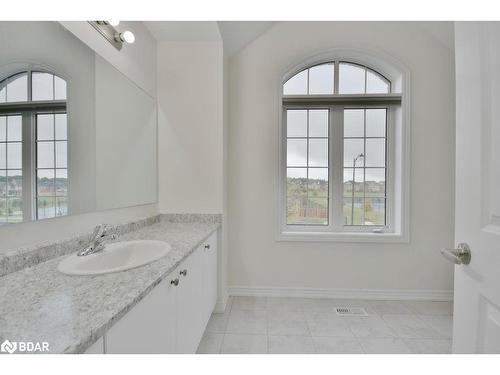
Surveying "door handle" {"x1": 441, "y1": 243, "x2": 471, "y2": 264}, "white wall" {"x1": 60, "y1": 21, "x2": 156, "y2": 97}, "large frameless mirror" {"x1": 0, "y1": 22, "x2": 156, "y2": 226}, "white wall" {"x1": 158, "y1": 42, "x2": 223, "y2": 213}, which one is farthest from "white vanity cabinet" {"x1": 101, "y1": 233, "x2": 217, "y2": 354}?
"white wall" {"x1": 60, "y1": 21, "x2": 156, "y2": 97}

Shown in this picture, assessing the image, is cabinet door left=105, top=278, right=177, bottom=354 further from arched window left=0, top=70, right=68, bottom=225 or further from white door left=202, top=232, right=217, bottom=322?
arched window left=0, top=70, right=68, bottom=225

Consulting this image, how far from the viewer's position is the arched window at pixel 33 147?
918 mm

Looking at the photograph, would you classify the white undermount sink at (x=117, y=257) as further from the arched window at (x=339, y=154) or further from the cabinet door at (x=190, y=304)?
the arched window at (x=339, y=154)

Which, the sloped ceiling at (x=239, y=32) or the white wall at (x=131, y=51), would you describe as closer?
the white wall at (x=131, y=51)

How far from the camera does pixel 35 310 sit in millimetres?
619

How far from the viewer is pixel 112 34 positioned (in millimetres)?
1466

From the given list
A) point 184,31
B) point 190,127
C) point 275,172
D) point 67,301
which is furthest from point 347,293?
point 184,31

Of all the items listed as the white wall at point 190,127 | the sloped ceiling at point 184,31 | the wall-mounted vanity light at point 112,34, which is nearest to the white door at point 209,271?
the white wall at point 190,127

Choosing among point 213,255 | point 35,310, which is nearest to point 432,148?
point 213,255

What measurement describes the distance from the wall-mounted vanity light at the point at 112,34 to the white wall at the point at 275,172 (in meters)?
1.03
